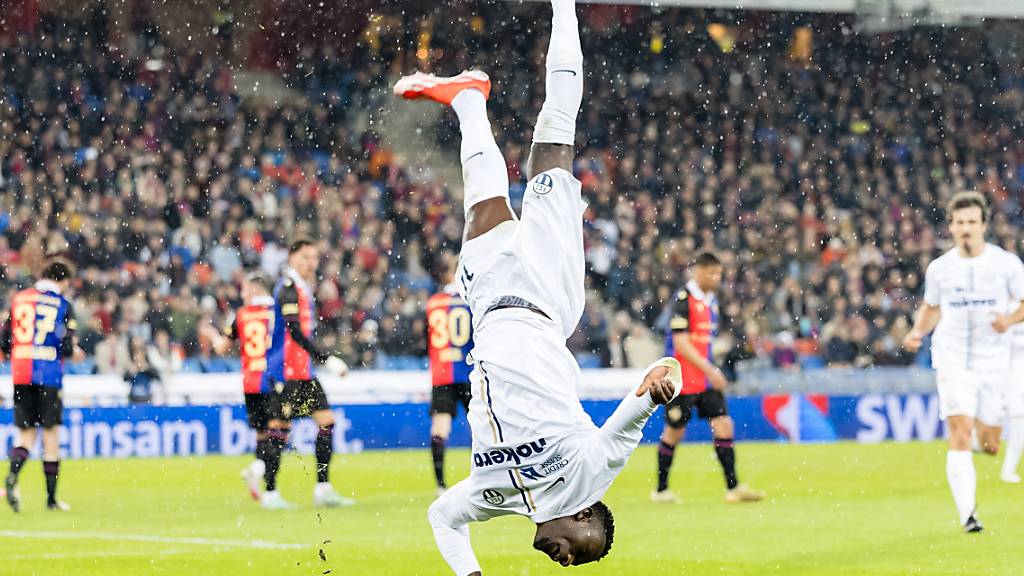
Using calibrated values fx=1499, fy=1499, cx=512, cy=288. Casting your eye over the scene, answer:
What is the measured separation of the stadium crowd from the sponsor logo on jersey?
41.6 feet

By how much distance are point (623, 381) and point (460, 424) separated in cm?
223

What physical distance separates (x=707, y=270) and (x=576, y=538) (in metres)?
7.26

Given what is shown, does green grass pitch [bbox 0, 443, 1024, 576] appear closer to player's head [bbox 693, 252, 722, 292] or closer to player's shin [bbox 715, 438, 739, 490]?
player's shin [bbox 715, 438, 739, 490]

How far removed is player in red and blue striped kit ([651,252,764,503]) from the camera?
492 inches

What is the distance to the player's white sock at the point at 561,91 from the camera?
6809 millimetres

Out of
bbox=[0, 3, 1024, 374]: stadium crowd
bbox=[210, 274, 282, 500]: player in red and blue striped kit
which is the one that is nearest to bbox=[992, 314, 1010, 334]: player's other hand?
bbox=[210, 274, 282, 500]: player in red and blue striped kit

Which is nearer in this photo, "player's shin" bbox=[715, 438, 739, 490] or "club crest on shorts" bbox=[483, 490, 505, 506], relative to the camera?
"club crest on shorts" bbox=[483, 490, 505, 506]

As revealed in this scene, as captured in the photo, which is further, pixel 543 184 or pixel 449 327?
pixel 449 327

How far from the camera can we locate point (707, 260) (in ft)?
41.7

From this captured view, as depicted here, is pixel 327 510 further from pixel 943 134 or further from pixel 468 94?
pixel 943 134

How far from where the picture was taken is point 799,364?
21562 mm

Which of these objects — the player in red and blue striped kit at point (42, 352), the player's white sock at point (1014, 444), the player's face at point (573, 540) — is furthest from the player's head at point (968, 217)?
the player in red and blue striped kit at point (42, 352)

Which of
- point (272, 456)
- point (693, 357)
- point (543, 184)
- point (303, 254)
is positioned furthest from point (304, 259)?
point (543, 184)

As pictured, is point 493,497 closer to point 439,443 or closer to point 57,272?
point 439,443
